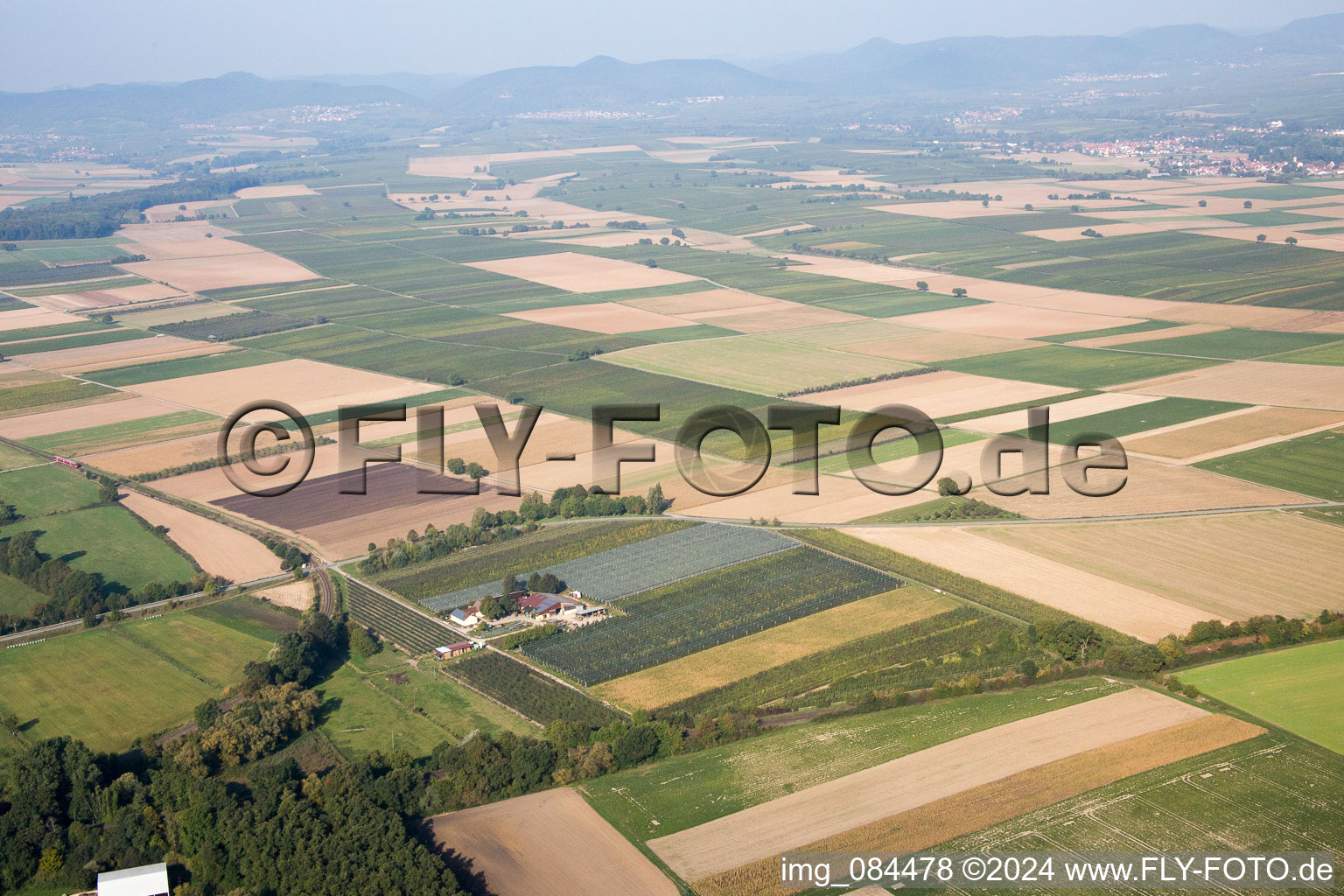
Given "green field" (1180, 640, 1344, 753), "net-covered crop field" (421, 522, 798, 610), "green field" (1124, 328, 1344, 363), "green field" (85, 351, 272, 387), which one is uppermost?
"green field" (1124, 328, 1344, 363)

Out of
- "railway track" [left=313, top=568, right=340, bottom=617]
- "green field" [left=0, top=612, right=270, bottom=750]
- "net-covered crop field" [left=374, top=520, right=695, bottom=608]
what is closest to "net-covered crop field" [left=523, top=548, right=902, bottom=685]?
"net-covered crop field" [left=374, top=520, right=695, bottom=608]

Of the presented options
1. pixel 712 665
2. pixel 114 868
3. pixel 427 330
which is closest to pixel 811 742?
pixel 712 665

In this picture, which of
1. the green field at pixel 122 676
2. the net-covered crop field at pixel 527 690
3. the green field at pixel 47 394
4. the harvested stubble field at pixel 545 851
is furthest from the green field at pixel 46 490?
the harvested stubble field at pixel 545 851

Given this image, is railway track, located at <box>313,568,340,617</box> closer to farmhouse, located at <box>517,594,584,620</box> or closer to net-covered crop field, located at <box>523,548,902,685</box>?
farmhouse, located at <box>517,594,584,620</box>

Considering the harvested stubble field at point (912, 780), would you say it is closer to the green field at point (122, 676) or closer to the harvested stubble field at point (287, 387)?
the green field at point (122, 676)

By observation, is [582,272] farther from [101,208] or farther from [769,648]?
[101,208]

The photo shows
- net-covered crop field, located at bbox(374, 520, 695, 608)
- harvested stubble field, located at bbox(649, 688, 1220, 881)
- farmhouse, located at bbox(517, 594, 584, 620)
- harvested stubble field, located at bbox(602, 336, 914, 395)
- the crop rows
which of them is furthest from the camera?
the crop rows

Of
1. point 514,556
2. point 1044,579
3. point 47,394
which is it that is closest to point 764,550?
point 514,556
